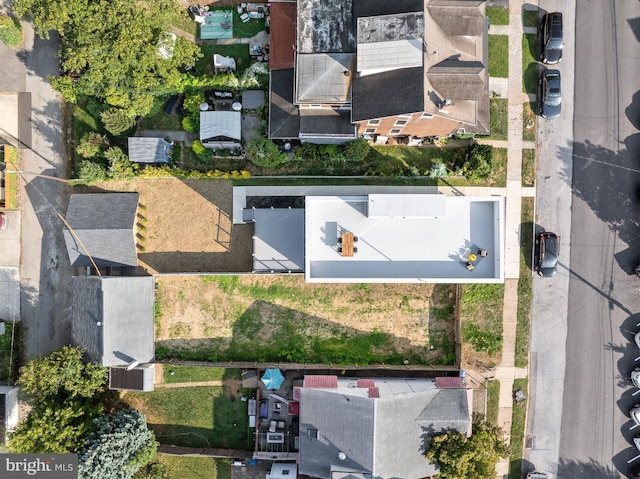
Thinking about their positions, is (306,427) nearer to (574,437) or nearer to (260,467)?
(260,467)

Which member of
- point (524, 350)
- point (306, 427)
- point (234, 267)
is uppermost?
point (234, 267)

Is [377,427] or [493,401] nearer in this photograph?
[377,427]

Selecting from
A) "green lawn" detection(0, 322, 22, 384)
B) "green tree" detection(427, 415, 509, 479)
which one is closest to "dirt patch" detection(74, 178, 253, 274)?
"green lawn" detection(0, 322, 22, 384)

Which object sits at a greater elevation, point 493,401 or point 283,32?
point 283,32

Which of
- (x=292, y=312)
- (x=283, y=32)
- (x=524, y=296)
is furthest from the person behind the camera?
(x=292, y=312)

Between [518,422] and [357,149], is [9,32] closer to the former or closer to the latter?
[357,149]

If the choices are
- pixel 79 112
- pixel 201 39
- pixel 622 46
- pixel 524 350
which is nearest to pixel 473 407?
pixel 524 350

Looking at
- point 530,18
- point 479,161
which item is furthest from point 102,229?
point 530,18
